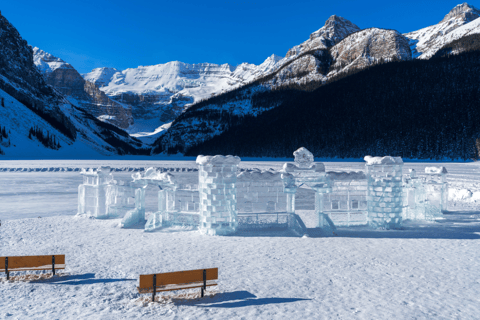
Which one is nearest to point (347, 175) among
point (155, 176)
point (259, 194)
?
point (259, 194)

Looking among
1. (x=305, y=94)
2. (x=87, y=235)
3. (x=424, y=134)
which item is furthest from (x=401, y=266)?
(x=305, y=94)

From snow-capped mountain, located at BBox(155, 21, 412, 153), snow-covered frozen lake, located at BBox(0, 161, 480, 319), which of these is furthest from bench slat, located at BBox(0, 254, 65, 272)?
snow-capped mountain, located at BBox(155, 21, 412, 153)

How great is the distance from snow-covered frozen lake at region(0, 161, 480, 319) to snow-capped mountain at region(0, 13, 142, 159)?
3868 inches

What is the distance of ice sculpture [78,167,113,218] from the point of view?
17062 millimetres

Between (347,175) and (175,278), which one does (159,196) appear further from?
(347,175)

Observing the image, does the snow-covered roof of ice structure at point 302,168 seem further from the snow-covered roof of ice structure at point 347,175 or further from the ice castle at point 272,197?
the snow-covered roof of ice structure at point 347,175

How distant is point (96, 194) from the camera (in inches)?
676

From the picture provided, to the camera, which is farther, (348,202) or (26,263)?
(348,202)

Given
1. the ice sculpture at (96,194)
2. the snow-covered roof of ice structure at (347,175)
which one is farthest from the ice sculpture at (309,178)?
the ice sculpture at (96,194)

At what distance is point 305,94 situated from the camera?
146 m

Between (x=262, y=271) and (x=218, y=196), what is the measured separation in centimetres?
510

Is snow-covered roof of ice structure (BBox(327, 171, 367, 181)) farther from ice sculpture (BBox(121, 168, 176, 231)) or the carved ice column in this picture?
ice sculpture (BBox(121, 168, 176, 231))

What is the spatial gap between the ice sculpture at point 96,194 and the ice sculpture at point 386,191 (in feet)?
44.3

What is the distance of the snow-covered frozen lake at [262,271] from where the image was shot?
6637mm
